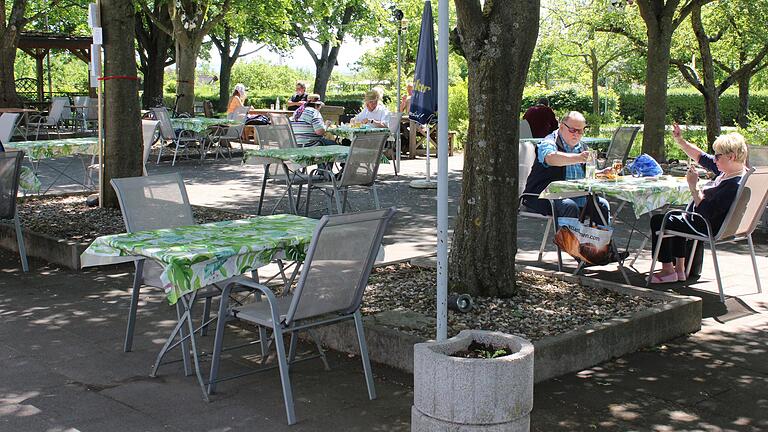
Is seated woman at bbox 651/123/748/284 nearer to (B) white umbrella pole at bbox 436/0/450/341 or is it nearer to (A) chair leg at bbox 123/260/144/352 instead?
(B) white umbrella pole at bbox 436/0/450/341

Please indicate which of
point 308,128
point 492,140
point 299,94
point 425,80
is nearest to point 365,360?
point 492,140

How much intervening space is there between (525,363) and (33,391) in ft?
8.78

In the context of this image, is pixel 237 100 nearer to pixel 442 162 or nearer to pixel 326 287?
pixel 326 287

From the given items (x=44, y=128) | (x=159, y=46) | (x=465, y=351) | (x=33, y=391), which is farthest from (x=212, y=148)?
(x=465, y=351)

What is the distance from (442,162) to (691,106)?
3779 cm

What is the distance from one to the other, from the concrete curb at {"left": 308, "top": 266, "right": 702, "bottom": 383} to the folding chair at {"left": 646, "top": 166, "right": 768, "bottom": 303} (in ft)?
2.83

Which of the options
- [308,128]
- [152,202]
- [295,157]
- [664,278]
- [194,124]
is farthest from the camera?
[194,124]

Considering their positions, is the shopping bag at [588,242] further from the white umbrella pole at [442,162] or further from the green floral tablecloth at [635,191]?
the white umbrella pole at [442,162]

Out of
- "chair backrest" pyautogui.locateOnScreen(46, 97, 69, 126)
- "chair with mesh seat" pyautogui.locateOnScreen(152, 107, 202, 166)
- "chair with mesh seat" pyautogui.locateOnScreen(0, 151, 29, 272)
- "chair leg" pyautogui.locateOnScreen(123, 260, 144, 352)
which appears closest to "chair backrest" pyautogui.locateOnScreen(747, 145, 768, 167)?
"chair leg" pyautogui.locateOnScreen(123, 260, 144, 352)

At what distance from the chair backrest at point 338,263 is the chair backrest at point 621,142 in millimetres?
8069

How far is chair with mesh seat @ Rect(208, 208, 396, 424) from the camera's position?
14.8 ft

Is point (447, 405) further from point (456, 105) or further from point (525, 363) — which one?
point (456, 105)

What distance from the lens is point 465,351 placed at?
407 centimetres

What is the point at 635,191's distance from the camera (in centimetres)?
707
